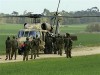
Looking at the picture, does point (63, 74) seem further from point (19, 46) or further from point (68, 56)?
point (19, 46)

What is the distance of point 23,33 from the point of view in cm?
3572

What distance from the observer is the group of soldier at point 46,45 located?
29278mm

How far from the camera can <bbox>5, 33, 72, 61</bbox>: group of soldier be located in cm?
2928

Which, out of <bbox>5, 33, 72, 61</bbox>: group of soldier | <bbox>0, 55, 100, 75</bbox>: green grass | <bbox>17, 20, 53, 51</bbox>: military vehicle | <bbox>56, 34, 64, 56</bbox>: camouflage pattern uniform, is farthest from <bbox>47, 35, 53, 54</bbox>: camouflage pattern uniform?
<bbox>0, 55, 100, 75</bbox>: green grass

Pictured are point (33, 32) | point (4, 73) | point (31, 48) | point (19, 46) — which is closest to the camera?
point (4, 73)

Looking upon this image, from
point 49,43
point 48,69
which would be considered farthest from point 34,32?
point 48,69

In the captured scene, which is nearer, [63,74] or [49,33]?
[63,74]

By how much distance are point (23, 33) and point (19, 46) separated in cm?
231

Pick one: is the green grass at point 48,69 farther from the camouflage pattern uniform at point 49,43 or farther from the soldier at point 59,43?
the camouflage pattern uniform at point 49,43

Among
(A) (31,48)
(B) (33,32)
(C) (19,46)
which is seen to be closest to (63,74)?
(A) (31,48)

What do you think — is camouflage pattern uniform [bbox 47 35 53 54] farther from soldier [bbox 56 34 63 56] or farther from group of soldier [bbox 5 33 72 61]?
soldier [bbox 56 34 63 56]

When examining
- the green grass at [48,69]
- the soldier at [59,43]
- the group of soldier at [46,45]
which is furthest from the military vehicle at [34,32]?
the green grass at [48,69]

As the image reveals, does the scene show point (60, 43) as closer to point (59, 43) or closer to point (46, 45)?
point (59, 43)

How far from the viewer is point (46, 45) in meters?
38.0
